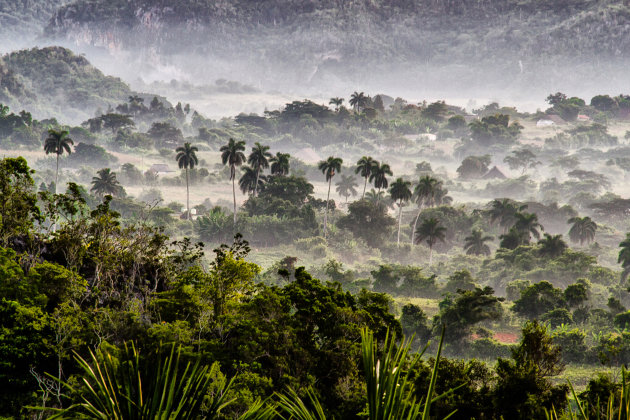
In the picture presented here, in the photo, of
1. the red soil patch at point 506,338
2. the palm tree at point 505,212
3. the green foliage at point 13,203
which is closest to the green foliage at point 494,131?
the palm tree at point 505,212

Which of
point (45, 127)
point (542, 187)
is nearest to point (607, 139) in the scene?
point (542, 187)

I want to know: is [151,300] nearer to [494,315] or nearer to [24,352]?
[24,352]

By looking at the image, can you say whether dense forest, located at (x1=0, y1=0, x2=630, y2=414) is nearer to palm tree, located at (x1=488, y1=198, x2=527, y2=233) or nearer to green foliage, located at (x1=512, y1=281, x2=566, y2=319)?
green foliage, located at (x1=512, y1=281, x2=566, y2=319)

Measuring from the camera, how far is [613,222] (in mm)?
112625

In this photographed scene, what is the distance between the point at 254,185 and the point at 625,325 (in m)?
67.1

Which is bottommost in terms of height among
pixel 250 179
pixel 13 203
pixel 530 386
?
pixel 530 386

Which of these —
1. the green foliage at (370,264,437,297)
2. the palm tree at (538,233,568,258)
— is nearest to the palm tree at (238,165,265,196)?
the green foliage at (370,264,437,297)

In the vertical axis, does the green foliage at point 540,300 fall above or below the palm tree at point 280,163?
below

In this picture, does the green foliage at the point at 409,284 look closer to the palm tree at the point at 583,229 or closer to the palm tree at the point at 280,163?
the palm tree at the point at 583,229

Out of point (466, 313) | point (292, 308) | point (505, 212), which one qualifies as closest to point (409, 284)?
point (466, 313)

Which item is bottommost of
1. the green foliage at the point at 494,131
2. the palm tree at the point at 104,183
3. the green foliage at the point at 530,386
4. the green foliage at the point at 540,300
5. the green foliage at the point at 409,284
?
the green foliage at the point at 409,284

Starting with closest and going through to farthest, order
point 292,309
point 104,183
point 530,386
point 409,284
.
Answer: point 530,386
point 292,309
point 409,284
point 104,183

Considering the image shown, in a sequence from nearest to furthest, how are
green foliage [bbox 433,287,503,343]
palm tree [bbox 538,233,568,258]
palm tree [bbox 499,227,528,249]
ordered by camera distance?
green foliage [bbox 433,287,503,343], palm tree [bbox 538,233,568,258], palm tree [bbox 499,227,528,249]

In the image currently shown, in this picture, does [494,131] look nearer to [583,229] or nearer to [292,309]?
[583,229]
